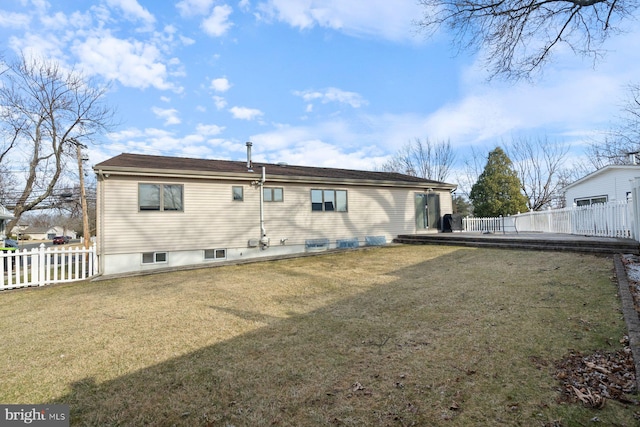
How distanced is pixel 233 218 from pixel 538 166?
30143 millimetres

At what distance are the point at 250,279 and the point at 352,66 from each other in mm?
12615

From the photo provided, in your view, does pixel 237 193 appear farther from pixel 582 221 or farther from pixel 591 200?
pixel 591 200

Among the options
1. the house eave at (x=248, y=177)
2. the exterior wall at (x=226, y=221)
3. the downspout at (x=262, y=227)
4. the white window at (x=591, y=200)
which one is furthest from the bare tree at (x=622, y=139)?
the downspout at (x=262, y=227)

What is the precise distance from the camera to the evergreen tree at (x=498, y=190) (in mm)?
21922

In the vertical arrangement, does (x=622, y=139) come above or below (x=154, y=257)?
above

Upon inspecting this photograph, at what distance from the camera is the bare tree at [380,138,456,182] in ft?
105

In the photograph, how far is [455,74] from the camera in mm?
12930

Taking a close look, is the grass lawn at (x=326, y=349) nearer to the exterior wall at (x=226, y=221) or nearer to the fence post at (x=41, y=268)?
the fence post at (x=41, y=268)

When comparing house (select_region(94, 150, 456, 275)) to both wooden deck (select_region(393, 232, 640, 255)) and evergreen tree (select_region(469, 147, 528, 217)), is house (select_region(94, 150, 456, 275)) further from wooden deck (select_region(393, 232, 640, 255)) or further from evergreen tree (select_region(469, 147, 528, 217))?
evergreen tree (select_region(469, 147, 528, 217))

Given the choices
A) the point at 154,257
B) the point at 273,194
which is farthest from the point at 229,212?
the point at 154,257

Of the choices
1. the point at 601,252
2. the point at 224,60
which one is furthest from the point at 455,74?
the point at 224,60

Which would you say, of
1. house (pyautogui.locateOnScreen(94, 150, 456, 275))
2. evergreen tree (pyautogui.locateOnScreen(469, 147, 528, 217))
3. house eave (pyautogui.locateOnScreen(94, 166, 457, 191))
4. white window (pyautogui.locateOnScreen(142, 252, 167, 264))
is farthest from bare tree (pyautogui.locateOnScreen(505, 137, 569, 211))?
white window (pyautogui.locateOnScreen(142, 252, 167, 264))

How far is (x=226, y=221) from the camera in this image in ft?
37.3

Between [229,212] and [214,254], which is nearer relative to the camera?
[214,254]
